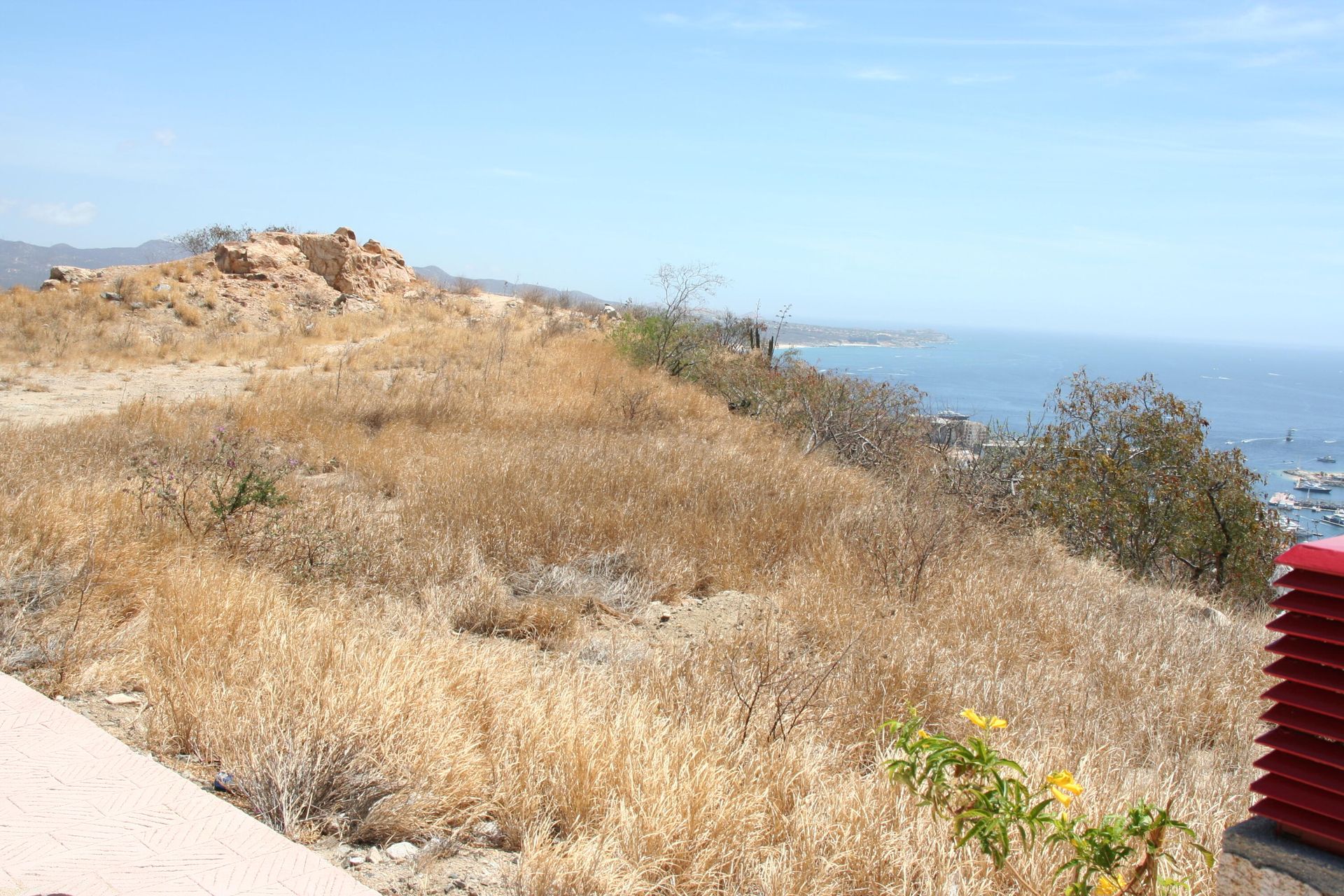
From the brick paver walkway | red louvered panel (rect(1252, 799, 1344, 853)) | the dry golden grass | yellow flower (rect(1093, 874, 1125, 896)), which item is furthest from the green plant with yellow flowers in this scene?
the brick paver walkway

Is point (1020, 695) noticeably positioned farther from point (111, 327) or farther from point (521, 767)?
point (111, 327)

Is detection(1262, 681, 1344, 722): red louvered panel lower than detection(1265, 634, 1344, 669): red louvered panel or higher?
lower

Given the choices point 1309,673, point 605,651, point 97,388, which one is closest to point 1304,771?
point 1309,673

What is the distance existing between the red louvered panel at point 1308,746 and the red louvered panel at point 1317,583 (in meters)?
0.27

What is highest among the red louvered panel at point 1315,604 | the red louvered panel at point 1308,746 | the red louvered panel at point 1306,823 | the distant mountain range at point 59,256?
the distant mountain range at point 59,256

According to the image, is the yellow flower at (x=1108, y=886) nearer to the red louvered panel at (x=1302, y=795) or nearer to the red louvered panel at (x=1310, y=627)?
the red louvered panel at (x=1302, y=795)

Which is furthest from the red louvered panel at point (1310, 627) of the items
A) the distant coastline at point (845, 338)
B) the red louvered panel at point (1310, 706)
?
the distant coastline at point (845, 338)

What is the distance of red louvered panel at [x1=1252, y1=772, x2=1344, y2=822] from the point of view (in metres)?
1.53

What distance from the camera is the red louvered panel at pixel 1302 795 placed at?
153 centimetres

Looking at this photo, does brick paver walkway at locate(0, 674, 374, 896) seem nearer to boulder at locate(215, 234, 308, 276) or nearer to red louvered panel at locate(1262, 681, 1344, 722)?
red louvered panel at locate(1262, 681, 1344, 722)

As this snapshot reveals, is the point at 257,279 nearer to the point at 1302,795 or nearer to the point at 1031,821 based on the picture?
the point at 1031,821

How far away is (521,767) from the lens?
2777 mm

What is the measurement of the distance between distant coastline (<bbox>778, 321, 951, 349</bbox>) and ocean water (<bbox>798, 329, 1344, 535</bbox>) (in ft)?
2.13

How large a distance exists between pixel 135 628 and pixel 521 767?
6.87 ft
